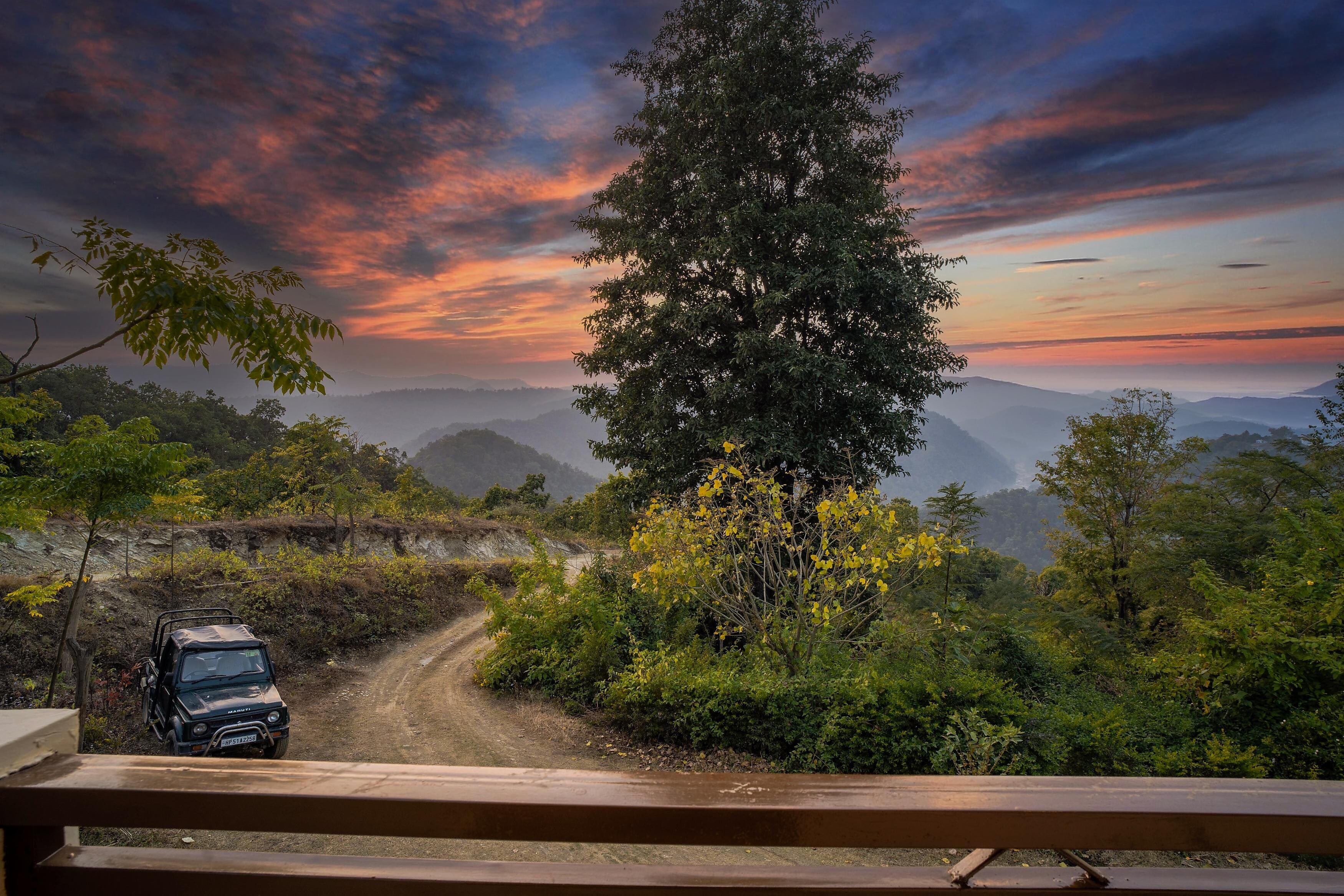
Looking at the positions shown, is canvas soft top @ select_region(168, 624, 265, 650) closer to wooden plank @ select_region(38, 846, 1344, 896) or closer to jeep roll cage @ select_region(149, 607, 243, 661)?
jeep roll cage @ select_region(149, 607, 243, 661)

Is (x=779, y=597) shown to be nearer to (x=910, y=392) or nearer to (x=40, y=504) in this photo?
(x=910, y=392)

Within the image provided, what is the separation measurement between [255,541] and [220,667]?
11421mm

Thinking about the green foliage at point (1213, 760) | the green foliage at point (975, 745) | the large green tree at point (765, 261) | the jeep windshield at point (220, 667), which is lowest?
the green foliage at point (1213, 760)

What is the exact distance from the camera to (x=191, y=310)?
9.34 ft

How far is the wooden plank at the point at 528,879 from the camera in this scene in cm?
95

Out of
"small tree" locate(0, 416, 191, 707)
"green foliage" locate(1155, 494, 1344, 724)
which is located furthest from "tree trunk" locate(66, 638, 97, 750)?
"green foliage" locate(1155, 494, 1344, 724)

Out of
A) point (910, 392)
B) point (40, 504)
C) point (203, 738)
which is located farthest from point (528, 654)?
point (910, 392)

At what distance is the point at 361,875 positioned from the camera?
0.95m

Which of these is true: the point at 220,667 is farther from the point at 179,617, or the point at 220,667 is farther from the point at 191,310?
the point at 191,310

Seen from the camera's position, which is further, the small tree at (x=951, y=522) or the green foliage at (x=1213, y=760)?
the small tree at (x=951, y=522)

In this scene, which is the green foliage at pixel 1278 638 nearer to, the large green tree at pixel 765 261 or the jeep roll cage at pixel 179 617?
the large green tree at pixel 765 261

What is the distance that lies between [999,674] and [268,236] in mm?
14075

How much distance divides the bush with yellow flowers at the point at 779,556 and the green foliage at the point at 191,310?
15.7ft

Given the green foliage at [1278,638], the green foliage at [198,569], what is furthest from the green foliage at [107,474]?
the green foliage at [1278,638]
